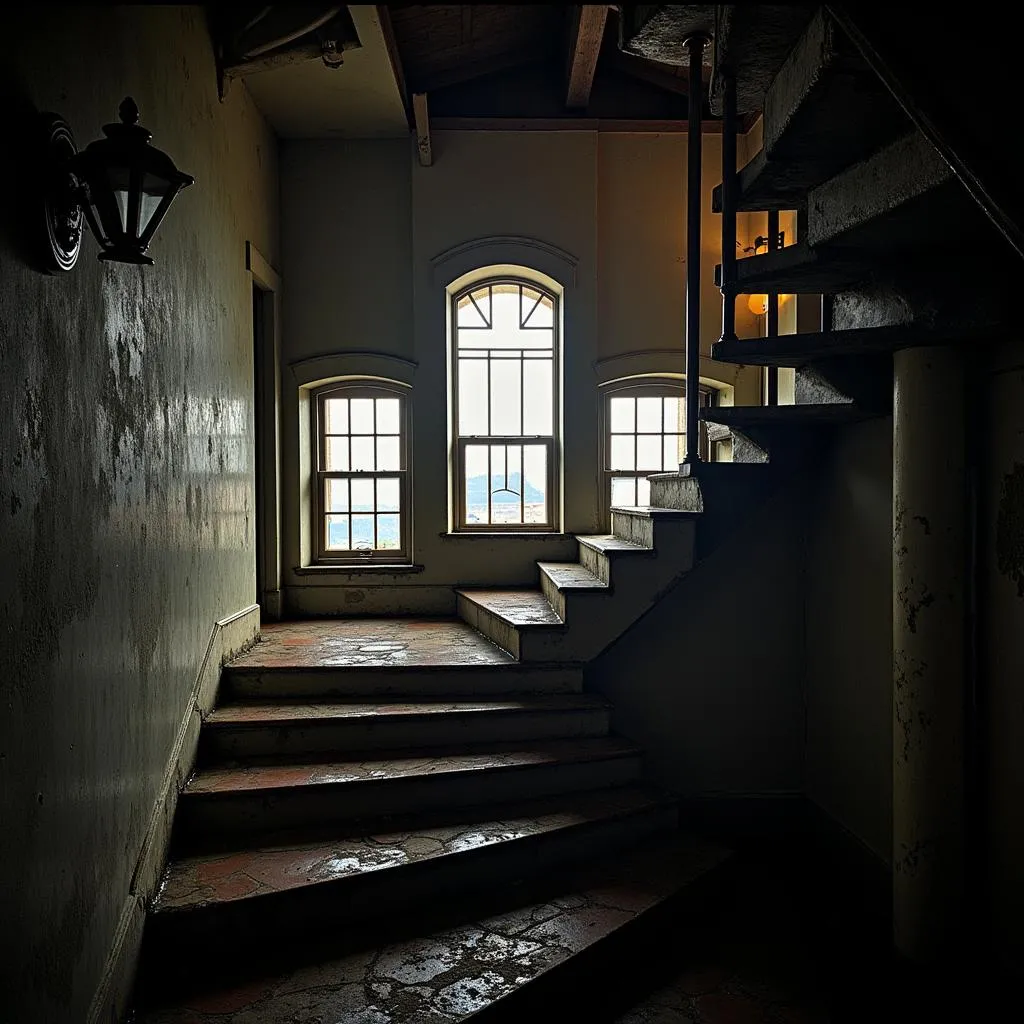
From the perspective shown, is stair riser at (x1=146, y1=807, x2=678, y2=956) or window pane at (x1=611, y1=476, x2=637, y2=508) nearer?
stair riser at (x1=146, y1=807, x2=678, y2=956)

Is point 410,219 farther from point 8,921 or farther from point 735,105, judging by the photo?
point 8,921

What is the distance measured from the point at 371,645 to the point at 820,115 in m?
3.74

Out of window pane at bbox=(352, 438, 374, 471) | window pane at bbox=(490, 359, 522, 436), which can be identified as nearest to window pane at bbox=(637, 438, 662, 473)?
window pane at bbox=(490, 359, 522, 436)

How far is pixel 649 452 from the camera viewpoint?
21.8 ft

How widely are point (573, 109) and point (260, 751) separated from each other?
5.03 meters

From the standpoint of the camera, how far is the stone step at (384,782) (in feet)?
12.0

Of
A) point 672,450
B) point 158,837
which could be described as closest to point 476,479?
point 672,450

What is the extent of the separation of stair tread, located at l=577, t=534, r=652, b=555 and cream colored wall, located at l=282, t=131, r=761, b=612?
431 mm

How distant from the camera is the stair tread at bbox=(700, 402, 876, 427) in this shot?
390cm

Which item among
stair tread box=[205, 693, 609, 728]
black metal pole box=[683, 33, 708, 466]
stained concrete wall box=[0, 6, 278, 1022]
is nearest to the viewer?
stained concrete wall box=[0, 6, 278, 1022]

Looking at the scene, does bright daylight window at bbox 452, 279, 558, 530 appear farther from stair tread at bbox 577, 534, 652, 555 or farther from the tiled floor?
the tiled floor

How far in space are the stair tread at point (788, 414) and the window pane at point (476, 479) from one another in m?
2.65

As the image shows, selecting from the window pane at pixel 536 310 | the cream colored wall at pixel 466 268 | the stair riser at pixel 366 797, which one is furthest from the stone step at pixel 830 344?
the window pane at pixel 536 310

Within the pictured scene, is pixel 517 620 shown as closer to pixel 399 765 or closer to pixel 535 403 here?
pixel 399 765
